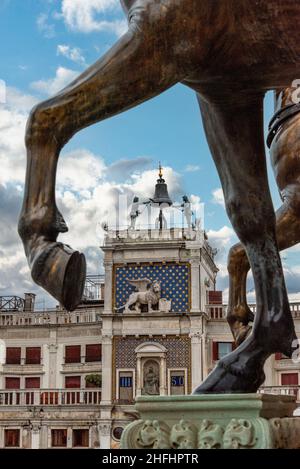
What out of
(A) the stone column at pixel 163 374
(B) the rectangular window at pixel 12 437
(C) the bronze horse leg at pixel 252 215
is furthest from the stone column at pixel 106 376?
(C) the bronze horse leg at pixel 252 215

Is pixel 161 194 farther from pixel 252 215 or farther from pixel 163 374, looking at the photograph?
pixel 252 215

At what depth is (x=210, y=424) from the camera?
192 cm

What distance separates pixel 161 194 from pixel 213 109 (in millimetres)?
31946

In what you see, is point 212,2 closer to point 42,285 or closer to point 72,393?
point 42,285

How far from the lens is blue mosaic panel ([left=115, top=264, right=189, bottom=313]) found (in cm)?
2852

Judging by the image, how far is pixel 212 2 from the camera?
188 centimetres

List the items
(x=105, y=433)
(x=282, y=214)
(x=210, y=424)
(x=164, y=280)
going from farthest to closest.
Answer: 1. (x=164, y=280)
2. (x=105, y=433)
3. (x=282, y=214)
4. (x=210, y=424)

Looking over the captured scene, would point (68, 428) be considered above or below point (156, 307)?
below

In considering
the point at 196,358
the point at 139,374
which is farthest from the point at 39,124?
the point at 139,374

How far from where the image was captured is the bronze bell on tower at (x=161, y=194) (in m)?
33.9

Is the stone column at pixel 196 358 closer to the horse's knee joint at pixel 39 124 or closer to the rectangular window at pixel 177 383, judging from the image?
the rectangular window at pixel 177 383

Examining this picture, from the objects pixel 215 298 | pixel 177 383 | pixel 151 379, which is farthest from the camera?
pixel 215 298
